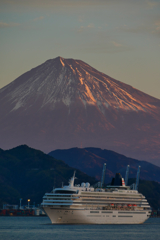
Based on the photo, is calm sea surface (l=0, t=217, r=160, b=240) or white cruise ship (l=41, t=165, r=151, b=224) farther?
white cruise ship (l=41, t=165, r=151, b=224)

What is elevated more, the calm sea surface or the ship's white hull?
the ship's white hull

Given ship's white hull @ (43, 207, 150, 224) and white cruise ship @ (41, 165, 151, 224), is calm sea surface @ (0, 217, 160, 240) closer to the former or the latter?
ship's white hull @ (43, 207, 150, 224)

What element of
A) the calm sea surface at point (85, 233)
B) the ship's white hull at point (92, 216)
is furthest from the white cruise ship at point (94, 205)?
the calm sea surface at point (85, 233)

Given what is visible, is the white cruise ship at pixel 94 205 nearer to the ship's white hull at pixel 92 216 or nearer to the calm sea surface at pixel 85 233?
the ship's white hull at pixel 92 216

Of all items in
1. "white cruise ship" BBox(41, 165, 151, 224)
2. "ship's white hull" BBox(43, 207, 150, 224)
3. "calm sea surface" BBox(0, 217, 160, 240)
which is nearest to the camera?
"calm sea surface" BBox(0, 217, 160, 240)

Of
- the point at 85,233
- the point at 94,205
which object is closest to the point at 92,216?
the point at 94,205

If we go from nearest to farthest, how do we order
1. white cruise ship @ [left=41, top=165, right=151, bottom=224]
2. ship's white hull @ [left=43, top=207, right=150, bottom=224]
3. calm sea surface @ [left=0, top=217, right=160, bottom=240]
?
calm sea surface @ [left=0, top=217, right=160, bottom=240] → ship's white hull @ [left=43, top=207, right=150, bottom=224] → white cruise ship @ [left=41, top=165, right=151, bottom=224]

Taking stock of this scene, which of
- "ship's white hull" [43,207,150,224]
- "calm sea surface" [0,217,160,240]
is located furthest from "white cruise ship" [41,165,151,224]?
"calm sea surface" [0,217,160,240]

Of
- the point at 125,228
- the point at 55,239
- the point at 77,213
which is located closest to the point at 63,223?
the point at 77,213
